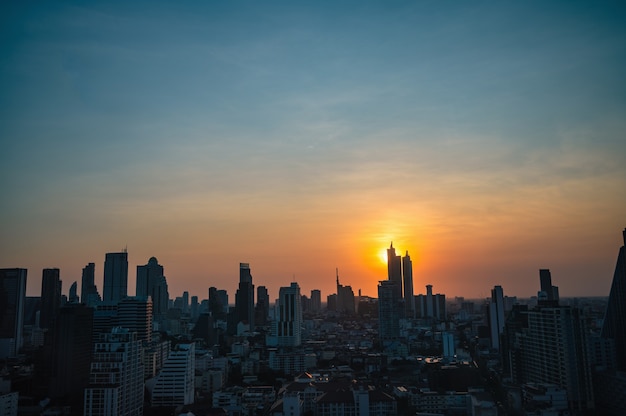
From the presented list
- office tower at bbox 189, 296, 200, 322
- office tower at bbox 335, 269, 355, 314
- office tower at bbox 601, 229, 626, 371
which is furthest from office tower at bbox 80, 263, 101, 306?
office tower at bbox 335, 269, 355, 314

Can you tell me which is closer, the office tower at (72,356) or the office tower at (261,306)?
the office tower at (72,356)

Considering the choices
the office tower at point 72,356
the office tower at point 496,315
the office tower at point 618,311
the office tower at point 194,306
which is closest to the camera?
the office tower at point 72,356

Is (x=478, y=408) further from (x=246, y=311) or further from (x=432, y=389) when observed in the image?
(x=246, y=311)

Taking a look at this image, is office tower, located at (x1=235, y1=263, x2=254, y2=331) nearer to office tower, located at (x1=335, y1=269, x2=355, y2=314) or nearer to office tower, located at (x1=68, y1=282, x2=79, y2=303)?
office tower, located at (x1=68, y1=282, x2=79, y2=303)

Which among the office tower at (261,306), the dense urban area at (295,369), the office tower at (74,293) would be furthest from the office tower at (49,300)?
the office tower at (261,306)

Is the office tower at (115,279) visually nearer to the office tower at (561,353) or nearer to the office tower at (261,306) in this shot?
the office tower at (261,306)

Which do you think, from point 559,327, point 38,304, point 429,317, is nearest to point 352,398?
point 559,327
